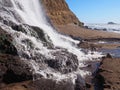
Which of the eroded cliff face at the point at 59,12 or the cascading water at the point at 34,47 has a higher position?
the eroded cliff face at the point at 59,12

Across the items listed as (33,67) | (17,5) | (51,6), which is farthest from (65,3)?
(33,67)

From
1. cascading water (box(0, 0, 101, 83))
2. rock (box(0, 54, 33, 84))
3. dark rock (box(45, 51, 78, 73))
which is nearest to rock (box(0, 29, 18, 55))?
cascading water (box(0, 0, 101, 83))

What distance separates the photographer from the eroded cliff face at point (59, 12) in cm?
6474

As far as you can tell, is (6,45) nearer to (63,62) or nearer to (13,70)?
(13,70)

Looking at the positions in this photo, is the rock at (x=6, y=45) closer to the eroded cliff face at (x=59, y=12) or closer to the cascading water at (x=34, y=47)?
the cascading water at (x=34, y=47)

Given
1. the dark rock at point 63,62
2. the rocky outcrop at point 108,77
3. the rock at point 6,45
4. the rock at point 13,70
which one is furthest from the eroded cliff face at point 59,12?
the rock at point 13,70

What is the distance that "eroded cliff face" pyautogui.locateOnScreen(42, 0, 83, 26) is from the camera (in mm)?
64744

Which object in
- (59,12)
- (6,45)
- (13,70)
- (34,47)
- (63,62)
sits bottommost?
(13,70)

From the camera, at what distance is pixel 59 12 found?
68250mm

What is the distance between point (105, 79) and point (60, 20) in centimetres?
5061

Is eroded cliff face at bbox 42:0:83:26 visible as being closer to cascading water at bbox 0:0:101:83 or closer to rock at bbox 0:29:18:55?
cascading water at bbox 0:0:101:83

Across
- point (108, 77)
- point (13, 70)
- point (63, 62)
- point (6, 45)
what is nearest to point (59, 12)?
point (63, 62)

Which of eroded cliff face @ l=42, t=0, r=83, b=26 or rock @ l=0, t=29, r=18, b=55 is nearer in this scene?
rock @ l=0, t=29, r=18, b=55

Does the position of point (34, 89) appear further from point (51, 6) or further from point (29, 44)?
point (51, 6)
